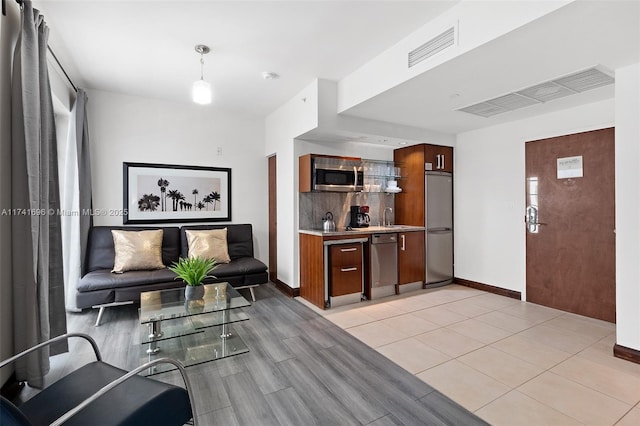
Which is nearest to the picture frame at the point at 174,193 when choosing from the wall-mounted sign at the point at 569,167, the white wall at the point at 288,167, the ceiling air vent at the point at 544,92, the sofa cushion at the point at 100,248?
the sofa cushion at the point at 100,248

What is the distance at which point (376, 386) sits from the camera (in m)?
2.18

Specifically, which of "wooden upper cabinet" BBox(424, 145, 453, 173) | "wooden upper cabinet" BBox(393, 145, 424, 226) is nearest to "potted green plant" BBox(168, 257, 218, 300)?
"wooden upper cabinet" BBox(393, 145, 424, 226)

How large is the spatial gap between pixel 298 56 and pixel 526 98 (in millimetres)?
2487

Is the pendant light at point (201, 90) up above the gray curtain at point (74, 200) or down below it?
above

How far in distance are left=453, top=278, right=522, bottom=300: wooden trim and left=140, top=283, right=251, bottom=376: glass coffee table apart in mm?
3569

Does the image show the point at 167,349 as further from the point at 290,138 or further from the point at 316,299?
the point at 290,138

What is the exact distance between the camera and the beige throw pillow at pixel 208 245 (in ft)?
13.6

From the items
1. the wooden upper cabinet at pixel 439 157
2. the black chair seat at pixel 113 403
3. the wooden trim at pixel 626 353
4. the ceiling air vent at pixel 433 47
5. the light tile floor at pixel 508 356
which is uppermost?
the ceiling air vent at pixel 433 47

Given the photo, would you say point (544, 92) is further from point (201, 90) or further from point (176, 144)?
point (176, 144)

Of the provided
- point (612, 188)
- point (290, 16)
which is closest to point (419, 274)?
point (612, 188)

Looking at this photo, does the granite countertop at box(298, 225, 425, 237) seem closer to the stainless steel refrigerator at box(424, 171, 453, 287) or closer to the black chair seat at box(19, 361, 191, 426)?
the stainless steel refrigerator at box(424, 171, 453, 287)

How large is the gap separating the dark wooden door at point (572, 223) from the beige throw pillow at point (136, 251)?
4.82 m

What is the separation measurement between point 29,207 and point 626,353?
4.58 meters

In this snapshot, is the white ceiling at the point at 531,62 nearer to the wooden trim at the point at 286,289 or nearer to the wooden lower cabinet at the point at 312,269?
the wooden lower cabinet at the point at 312,269
